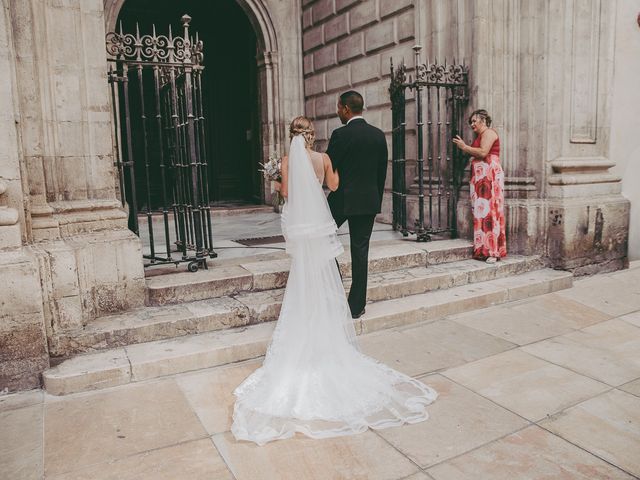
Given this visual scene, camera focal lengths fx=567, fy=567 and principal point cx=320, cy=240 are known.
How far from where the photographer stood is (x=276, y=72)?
39.2 feet

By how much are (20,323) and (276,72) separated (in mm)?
8966

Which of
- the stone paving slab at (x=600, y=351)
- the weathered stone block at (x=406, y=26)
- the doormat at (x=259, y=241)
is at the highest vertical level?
the weathered stone block at (x=406, y=26)

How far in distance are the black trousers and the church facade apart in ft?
6.08

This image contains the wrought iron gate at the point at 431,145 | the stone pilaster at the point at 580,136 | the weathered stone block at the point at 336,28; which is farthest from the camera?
the weathered stone block at the point at 336,28

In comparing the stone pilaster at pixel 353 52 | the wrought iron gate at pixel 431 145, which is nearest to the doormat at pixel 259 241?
the wrought iron gate at pixel 431 145

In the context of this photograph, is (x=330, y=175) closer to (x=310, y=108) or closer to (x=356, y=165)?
(x=356, y=165)

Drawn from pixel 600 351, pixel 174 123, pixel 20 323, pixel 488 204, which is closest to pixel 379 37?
pixel 488 204

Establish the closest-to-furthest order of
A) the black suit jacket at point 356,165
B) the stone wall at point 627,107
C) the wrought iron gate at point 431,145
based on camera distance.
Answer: the black suit jacket at point 356,165 → the wrought iron gate at point 431,145 → the stone wall at point 627,107

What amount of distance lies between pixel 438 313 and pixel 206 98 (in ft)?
28.2

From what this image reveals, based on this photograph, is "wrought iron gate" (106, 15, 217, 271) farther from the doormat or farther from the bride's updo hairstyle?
the bride's updo hairstyle

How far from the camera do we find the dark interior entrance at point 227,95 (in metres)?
12.2

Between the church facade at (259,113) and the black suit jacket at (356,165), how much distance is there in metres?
1.75

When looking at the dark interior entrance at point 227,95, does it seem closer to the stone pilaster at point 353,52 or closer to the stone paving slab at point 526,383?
the stone pilaster at point 353,52

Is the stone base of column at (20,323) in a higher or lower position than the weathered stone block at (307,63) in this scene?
lower
